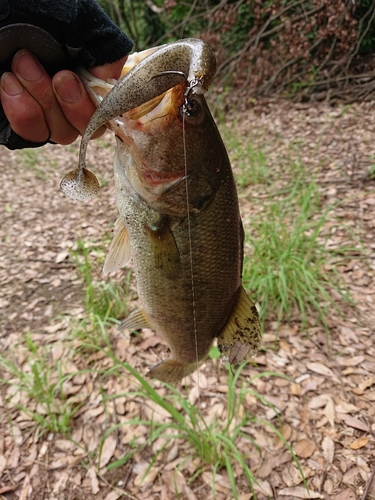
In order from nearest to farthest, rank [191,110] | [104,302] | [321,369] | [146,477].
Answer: [191,110], [146,477], [321,369], [104,302]

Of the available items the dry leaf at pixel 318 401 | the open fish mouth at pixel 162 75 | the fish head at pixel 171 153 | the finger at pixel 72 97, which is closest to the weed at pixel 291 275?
the dry leaf at pixel 318 401

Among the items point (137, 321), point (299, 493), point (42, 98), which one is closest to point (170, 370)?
point (137, 321)

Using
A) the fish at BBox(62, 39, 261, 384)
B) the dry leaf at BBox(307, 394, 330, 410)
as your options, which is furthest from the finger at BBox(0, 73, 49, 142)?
the dry leaf at BBox(307, 394, 330, 410)

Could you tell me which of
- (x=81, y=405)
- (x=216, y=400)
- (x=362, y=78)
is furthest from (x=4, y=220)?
(x=362, y=78)

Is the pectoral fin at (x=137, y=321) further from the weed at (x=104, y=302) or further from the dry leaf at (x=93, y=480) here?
the weed at (x=104, y=302)

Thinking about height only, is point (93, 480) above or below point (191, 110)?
below

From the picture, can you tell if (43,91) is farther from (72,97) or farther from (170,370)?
(170,370)
